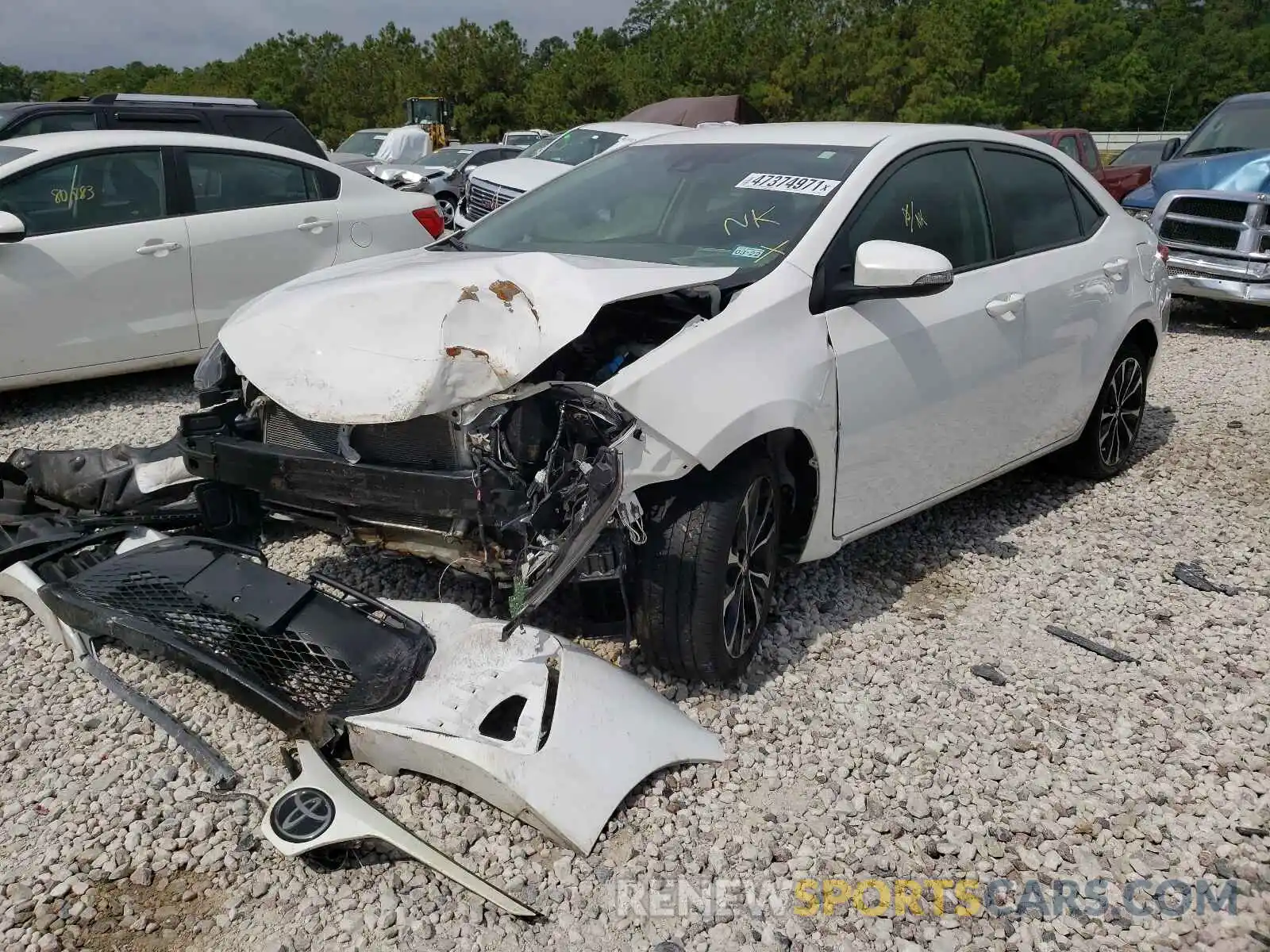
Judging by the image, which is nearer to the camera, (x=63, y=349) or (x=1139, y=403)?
(x=1139, y=403)

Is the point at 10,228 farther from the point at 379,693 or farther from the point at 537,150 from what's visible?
the point at 537,150

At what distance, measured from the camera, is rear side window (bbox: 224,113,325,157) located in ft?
26.3

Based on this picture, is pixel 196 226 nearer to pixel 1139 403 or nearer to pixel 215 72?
pixel 1139 403

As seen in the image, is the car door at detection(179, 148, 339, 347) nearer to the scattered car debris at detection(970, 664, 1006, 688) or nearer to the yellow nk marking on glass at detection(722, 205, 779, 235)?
the yellow nk marking on glass at detection(722, 205, 779, 235)

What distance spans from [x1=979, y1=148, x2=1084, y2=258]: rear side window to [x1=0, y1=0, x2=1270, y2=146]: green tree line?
36.6m

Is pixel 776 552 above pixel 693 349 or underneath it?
underneath

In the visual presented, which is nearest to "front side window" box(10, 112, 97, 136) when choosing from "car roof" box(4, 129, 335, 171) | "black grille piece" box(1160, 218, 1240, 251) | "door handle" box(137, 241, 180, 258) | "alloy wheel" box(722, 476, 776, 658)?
"car roof" box(4, 129, 335, 171)

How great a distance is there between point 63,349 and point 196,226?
3.56 ft

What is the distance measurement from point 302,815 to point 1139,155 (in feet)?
58.6

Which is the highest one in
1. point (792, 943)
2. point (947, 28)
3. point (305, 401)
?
point (947, 28)

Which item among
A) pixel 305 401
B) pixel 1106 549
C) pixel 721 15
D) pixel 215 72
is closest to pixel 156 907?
pixel 305 401

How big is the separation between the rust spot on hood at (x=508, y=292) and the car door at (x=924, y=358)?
1.02m

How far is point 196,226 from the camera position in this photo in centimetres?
632

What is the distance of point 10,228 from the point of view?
546cm
